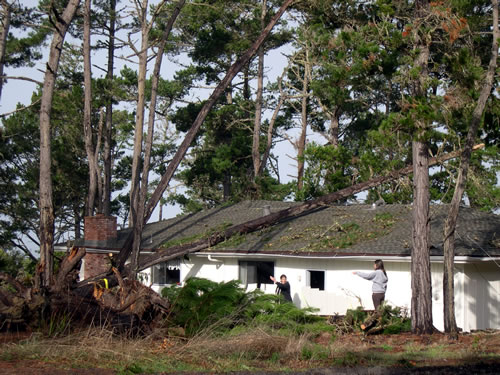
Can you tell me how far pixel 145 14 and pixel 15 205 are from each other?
15246 mm

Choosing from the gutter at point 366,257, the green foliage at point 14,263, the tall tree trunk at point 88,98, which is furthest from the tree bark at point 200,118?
the green foliage at point 14,263

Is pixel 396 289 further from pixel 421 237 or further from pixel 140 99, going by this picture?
pixel 140 99

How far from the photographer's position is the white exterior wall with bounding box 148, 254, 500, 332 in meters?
18.9

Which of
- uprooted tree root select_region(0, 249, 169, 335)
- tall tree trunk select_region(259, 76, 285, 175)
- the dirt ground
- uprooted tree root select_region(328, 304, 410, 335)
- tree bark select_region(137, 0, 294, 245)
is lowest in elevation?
the dirt ground

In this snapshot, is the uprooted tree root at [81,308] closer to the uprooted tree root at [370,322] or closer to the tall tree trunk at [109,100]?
the uprooted tree root at [370,322]

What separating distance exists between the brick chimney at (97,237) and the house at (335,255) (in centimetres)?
4

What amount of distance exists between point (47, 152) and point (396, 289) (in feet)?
32.9

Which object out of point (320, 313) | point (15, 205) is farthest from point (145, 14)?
point (320, 313)

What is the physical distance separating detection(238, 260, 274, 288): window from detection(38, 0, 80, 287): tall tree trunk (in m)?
6.70

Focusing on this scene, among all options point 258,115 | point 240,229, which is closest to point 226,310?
point 240,229

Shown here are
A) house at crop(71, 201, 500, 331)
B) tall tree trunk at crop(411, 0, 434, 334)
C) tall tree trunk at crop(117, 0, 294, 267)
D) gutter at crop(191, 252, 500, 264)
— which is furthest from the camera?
tall tree trunk at crop(117, 0, 294, 267)

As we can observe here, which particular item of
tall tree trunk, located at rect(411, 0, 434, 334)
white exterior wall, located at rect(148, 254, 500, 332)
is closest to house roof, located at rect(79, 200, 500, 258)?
white exterior wall, located at rect(148, 254, 500, 332)

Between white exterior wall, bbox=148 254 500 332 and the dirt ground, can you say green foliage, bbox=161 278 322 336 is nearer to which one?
the dirt ground

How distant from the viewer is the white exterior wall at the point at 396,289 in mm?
18859
